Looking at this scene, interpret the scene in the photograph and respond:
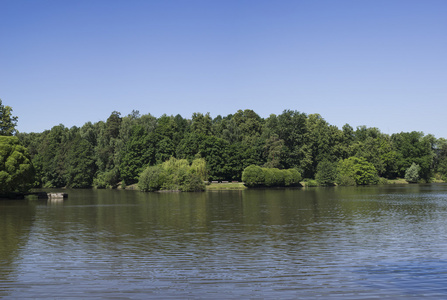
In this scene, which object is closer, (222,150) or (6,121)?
(6,121)

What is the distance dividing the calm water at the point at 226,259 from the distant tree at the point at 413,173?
442 feet

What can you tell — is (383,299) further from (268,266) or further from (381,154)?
(381,154)

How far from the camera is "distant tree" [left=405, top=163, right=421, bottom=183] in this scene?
163125mm

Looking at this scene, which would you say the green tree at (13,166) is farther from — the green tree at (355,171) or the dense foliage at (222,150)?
the green tree at (355,171)

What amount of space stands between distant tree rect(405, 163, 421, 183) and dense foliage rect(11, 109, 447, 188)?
14.7 ft

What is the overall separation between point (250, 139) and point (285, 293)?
140054 mm

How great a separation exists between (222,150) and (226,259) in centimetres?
11232

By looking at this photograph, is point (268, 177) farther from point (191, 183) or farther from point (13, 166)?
point (13, 166)

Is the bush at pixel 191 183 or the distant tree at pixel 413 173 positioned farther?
the distant tree at pixel 413 173

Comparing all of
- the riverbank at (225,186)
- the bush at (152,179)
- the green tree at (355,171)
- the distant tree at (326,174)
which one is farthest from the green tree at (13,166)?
the green tree at (355,171)

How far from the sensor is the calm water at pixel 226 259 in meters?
15.6

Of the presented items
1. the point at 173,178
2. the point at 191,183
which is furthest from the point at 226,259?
the point at 173,178

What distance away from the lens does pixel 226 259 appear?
21422 millimetres

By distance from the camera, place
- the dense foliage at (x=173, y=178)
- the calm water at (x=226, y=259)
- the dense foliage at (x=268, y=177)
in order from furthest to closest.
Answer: the dense foliage at (x=268, y=177) → the dense foliage at (x=173, y=178) → the calm water at (x=226, y=259)
